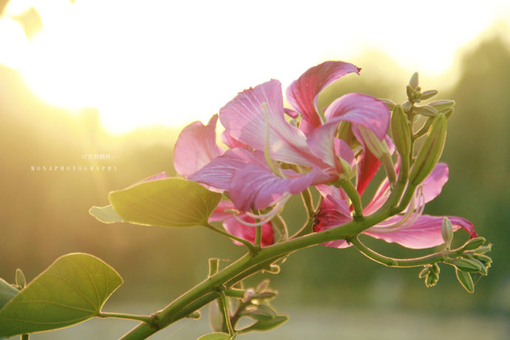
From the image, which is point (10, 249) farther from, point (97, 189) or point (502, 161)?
point (502, 161)

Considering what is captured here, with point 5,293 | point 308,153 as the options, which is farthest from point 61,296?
point 308,153

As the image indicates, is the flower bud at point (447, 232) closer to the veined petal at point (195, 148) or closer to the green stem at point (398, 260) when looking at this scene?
the green stem at point (398, 260)

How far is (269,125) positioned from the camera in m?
0.27

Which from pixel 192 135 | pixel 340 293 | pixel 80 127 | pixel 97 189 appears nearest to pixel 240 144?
pixel 192 135

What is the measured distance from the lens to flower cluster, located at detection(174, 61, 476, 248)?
0.77ft

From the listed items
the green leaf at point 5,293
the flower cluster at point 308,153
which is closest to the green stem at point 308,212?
the flower cluster at point 308,153

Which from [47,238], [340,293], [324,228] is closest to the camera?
[324,228]

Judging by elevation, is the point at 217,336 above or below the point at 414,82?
below

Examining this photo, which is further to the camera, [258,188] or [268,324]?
[268,324]

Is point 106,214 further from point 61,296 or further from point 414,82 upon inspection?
point 414,82

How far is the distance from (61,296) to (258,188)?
0.11m

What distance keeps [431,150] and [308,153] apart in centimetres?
6

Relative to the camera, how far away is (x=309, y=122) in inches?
10.9

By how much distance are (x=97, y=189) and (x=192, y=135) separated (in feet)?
26.4
